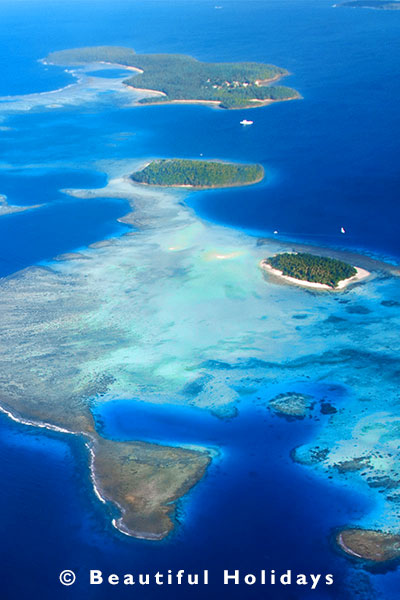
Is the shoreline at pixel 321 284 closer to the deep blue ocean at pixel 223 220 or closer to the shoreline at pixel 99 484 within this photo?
the deep blue ocean at pixel 223 220

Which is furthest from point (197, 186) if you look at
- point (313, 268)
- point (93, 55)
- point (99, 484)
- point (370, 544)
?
point (93, 55)

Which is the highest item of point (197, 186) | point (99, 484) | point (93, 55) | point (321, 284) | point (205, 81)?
point (93, 55)

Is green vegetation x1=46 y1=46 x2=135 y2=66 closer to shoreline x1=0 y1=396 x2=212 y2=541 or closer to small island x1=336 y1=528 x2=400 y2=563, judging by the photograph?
shoreline x1=0 y1=396 x2=212 y2=541

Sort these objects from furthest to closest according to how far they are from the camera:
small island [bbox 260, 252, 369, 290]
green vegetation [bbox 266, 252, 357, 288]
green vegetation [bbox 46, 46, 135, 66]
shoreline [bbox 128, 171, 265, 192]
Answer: green vegetation [bbox 46, 46, 135, 66] → shoreline [bbox 128, 171, 265, 192] → green vegetation [bbox 266, 252, 357, 288] → small island [bbox 260, 252, 369, 290]

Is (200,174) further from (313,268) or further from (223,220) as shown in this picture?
(313,268)

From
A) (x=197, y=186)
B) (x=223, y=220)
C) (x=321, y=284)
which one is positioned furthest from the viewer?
(x=197, y=186)

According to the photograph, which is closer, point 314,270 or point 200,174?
point 314,270

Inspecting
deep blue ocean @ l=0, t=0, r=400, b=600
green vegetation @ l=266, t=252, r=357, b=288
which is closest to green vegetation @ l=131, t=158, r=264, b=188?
deep blue ocean @ l=0, t=0, r=400, b=600
